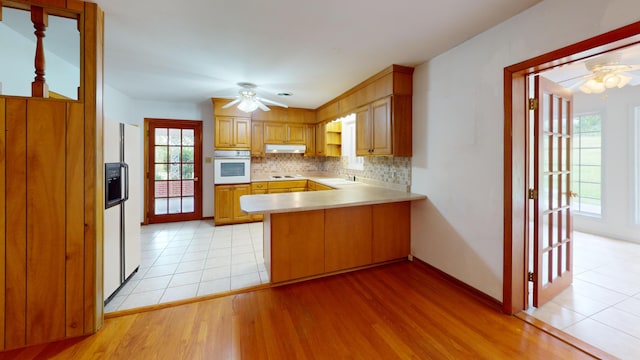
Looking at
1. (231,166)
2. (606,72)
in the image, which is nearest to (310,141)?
(231,166)

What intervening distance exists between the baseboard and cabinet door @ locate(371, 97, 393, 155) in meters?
1.39

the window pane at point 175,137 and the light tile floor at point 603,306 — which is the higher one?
the window pane at point 175,137

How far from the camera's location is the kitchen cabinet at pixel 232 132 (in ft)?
15.6

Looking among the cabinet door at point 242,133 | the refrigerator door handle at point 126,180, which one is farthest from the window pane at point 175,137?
the refrigerator door handle at point 126,180

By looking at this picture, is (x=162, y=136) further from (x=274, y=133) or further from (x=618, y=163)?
(x=618, y=163)

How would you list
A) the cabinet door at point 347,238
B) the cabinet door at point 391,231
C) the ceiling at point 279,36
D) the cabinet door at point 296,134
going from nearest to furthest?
the ceiling at point 279,36
the cabinet door at point 347,238
the cabinet door at point 391,231
the cabinet door at point 296,134

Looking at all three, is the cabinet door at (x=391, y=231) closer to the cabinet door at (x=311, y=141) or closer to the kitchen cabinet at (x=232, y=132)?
the cabinet door at (x=311, y=141)

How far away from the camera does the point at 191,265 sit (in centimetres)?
300

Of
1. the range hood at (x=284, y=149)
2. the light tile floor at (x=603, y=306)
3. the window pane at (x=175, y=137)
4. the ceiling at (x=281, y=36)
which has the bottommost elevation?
the light tile floor at (x=603, y=306)

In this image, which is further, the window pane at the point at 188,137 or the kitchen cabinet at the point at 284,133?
the kitchen cabinet at the point at 284,133

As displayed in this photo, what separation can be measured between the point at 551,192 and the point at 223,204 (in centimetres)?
467

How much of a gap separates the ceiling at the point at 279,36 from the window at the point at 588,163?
3818 mm

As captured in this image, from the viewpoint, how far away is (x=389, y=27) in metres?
2.09

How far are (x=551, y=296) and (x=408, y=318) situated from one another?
141 centimetres
